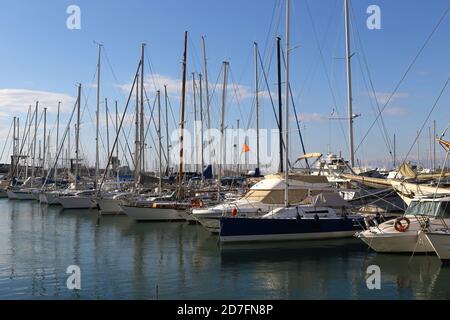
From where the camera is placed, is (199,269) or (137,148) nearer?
(199,269)

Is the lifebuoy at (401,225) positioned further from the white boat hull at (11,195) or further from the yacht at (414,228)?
the white boat hull at (11,195)

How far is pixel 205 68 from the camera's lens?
48719 mm

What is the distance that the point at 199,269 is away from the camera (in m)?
20.9

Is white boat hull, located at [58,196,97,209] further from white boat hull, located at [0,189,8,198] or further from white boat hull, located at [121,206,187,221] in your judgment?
white boat hull, located at [0,189,8,198]

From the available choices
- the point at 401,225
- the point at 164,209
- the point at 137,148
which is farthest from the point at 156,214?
the point at 401,225

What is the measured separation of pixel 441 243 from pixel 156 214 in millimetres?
25015

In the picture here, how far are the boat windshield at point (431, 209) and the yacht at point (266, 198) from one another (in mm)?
8355

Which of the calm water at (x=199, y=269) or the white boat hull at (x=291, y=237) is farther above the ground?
the white boat hull at (x=291, y=237)

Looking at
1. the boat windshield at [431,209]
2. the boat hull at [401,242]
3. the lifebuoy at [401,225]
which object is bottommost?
the boat hull at [401,242]

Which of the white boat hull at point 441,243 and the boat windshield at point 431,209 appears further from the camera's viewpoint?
the boat windshield at point 431,209

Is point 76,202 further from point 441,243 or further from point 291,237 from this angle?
point 441,243

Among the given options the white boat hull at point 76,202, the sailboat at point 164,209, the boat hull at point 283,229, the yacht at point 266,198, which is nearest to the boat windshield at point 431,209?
the boat hull at point 283,229

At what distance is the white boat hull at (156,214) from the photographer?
40.1m

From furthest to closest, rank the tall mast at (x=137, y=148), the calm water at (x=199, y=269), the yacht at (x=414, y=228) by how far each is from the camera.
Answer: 1. the tall mast at (x=137, y=148)
2. the yacht at (x=414, y=228)
3. the calm water at (x=199, y=269)
